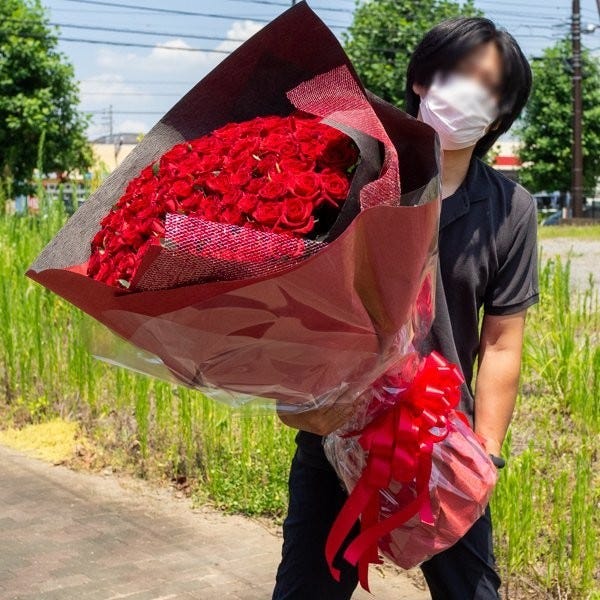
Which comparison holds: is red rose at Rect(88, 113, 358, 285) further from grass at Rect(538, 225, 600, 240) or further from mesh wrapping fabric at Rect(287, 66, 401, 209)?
grass at Rect(538, 225, 600, 240)

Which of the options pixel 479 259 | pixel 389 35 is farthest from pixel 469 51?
pixel 389 35

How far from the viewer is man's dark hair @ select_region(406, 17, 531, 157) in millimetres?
1963

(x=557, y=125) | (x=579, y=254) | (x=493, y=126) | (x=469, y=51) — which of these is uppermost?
(x=557, y=125)

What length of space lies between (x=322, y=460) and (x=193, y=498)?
2.31m

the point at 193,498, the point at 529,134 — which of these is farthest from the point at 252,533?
the point at 529,134

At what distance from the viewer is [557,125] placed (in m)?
36.8

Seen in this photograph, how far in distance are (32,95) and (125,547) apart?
956 inches

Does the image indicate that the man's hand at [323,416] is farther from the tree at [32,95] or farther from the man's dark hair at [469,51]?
the tree at [32,95]

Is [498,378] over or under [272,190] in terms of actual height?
under

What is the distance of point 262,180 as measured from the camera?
1562mm

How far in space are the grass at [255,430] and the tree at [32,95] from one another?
20615mm

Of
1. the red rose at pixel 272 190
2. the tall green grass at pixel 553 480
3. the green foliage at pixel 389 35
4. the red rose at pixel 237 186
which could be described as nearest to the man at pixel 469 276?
the red rose at pixel 237 186

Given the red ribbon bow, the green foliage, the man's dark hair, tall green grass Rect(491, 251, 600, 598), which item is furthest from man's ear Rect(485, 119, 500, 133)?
the green foliage

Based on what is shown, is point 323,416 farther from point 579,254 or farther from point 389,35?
point 389,35
